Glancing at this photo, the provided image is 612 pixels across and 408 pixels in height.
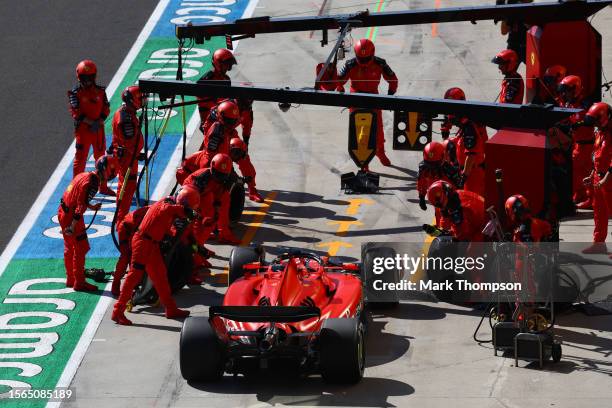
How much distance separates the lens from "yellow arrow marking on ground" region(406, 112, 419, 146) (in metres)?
24.0

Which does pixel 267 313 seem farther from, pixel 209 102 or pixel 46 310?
pixel 209 102

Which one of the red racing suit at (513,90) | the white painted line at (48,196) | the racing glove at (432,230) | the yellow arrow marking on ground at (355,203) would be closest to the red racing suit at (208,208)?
the white painted line at (48,196)

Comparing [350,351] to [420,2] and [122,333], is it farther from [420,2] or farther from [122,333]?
[420,2]

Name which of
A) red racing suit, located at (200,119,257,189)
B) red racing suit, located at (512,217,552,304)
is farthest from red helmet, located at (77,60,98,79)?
red racing suit, located at (512,217,552,304)

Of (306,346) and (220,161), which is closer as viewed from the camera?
(306,346)

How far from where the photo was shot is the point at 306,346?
1697 centimetres

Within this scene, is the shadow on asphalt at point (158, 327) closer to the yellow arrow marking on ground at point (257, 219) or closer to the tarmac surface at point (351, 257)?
the tarmac surface at point (351, 257)

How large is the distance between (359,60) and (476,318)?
7.45 meters

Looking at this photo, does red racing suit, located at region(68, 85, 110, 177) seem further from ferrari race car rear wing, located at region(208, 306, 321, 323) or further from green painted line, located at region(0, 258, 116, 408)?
ferrari race car rear wing, located at region(208, 306, 321, 323)

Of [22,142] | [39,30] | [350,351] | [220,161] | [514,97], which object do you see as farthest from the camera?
[39,30]

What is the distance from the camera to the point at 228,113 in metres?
22.9

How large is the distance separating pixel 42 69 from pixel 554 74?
12.8 meters

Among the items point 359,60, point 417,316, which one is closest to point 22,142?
point 359,60

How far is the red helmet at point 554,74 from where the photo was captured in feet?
76.5
